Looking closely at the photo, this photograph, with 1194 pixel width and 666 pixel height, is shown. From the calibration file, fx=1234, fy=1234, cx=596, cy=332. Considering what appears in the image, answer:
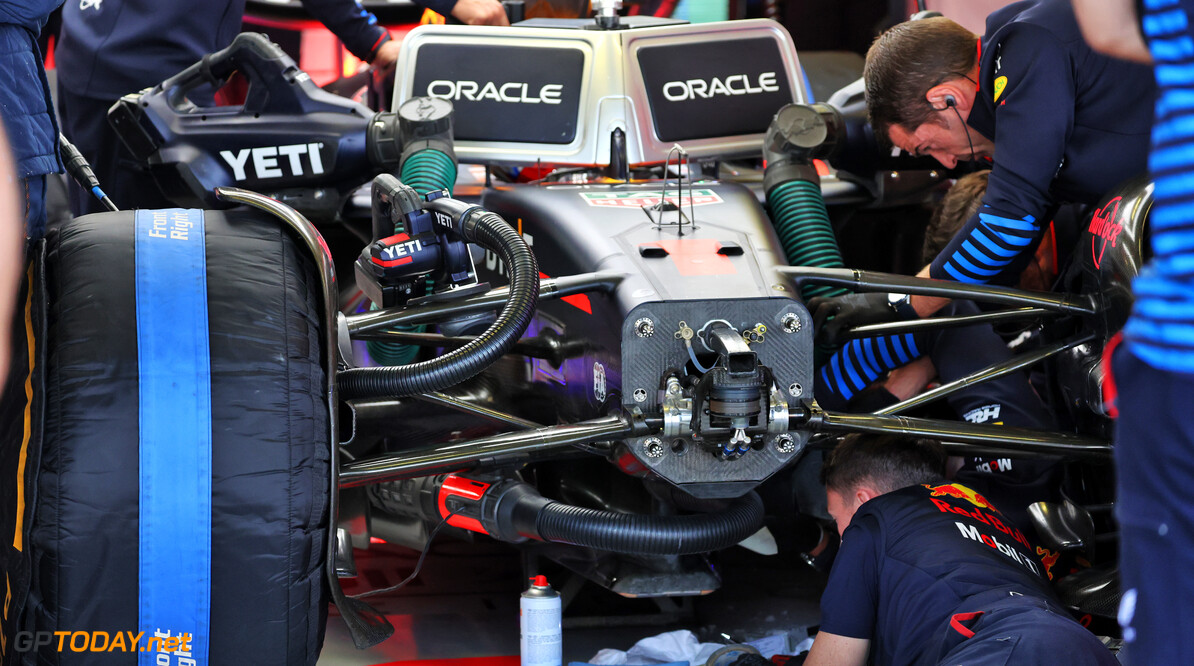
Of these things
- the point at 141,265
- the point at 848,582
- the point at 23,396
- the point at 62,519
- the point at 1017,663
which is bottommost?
the point at 848,582

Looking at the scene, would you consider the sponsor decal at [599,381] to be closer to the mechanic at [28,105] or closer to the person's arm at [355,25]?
the mechanic at [28,105]

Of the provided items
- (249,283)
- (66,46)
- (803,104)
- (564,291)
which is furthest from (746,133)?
(66,46)

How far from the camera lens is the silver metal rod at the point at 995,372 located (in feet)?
8.61

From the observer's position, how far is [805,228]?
10.1 ft

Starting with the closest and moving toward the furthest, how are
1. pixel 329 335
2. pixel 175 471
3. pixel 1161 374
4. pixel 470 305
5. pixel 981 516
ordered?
pixel 1161 374
pixel 175 471
pixel 329 335
pixel 470 305
pixel 981 516

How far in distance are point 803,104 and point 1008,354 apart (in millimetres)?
884

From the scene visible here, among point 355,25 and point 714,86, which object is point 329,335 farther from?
point 355,25

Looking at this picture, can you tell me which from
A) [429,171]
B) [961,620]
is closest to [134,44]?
[429,171]

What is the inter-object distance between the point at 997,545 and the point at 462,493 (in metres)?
1.16

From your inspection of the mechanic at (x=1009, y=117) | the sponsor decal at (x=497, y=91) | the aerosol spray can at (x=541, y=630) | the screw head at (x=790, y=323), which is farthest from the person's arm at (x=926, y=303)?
the sponsor decal at (x=497, y=91)

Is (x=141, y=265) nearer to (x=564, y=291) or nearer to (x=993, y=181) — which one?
(x=564, y=291)

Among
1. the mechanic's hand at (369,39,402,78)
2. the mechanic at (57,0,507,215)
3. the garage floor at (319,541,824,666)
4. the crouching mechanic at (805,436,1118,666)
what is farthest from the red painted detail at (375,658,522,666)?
the mechanic's hand at (369,39,402,78)

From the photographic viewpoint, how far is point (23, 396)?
1.95m

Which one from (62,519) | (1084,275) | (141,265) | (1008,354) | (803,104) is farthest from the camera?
(803,104)
